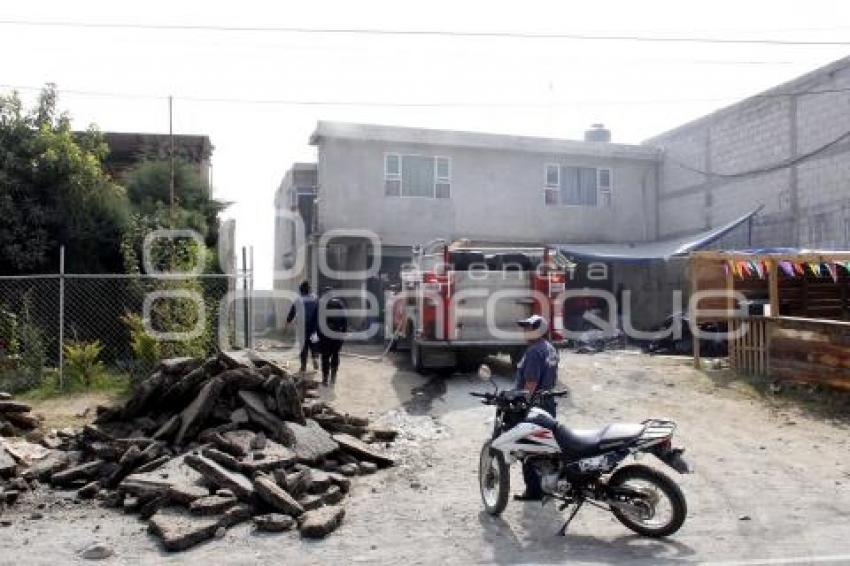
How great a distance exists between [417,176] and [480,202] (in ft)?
7.07

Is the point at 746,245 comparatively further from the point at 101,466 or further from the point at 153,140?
the point at 101,466

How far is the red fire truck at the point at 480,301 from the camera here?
13273 mm

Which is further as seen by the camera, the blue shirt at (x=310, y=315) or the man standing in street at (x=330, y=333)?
the blue shirt at (x=310, y=315)

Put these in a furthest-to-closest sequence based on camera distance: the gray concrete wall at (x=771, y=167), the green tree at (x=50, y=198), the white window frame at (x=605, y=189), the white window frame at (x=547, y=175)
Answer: the white window frame at (x=605, y=189) → the white window frame at (x=547, y=175) → the gray concrete wall at (x=771, y=167) → the green tree at (x=50, y=198)

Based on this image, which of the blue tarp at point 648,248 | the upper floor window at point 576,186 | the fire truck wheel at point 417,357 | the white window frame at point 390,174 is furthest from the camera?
the upper floor window at point 576,186

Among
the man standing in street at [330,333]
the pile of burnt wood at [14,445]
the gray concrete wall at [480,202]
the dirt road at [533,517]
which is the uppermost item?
the gray concrete wall at [480,202]

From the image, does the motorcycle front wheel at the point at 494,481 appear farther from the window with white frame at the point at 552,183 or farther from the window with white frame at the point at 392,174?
the window with white frame at the point at 552,183

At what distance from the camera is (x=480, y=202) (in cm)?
2388

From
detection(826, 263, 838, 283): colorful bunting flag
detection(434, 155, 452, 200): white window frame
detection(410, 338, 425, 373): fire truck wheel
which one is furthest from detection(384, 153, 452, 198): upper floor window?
detection(826, 263, 838, 283): colorful bunting flag

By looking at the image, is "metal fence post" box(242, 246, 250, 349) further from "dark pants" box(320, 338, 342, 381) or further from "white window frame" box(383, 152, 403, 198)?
"white window frame" box(383, 152, 403, 198)

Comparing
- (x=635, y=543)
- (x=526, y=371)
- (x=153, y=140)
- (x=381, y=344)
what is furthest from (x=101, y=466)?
(x=153, y=140)

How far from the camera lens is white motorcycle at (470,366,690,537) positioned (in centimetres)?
609

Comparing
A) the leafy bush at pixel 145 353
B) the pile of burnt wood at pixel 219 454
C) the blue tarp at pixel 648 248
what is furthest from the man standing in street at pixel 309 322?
the blue tarp at pixel 648 248

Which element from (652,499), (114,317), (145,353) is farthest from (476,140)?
(652,499)
